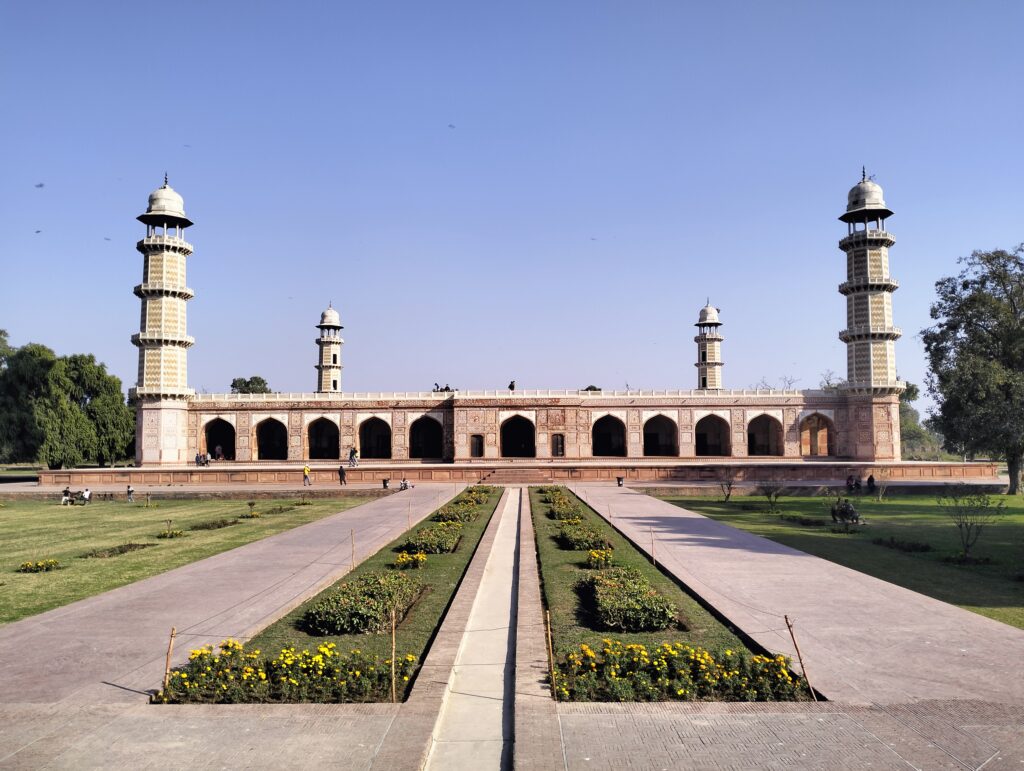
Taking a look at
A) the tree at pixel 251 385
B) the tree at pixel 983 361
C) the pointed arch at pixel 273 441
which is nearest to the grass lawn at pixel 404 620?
the tree at pixel 983 361

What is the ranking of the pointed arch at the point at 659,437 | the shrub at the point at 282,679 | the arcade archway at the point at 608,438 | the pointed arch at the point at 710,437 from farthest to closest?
1. the arcade archway at the point at 608,438
2. the pointed arch at the point at 659,437
3. the pointed arch at the point at 710,437
4. the shrub at the point at 282,679

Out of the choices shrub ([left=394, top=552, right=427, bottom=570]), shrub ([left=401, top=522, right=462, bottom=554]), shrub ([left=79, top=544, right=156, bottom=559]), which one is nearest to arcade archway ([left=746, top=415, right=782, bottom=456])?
shrub ([left=401, top=522, right=462, bottom=554])

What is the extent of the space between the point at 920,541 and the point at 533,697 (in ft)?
42.5

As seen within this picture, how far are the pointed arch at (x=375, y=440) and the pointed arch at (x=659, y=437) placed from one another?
18.6 metres

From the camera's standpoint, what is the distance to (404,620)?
30.1 feet

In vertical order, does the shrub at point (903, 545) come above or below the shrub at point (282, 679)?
below

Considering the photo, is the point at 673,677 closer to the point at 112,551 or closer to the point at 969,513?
the point at 112,551

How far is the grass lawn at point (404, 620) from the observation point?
805 centimetres

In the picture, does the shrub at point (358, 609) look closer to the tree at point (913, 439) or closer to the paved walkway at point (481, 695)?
the paved walkway at point (481, 695)

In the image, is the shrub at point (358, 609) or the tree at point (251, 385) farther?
the tree at point (251, 385)

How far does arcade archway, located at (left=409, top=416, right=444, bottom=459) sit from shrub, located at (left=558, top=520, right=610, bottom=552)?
36.6 meters

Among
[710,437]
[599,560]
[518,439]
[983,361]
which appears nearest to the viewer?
[599,560]

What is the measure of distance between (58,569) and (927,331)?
35.0 m

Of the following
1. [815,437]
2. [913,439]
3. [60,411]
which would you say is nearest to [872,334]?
[815,437]
